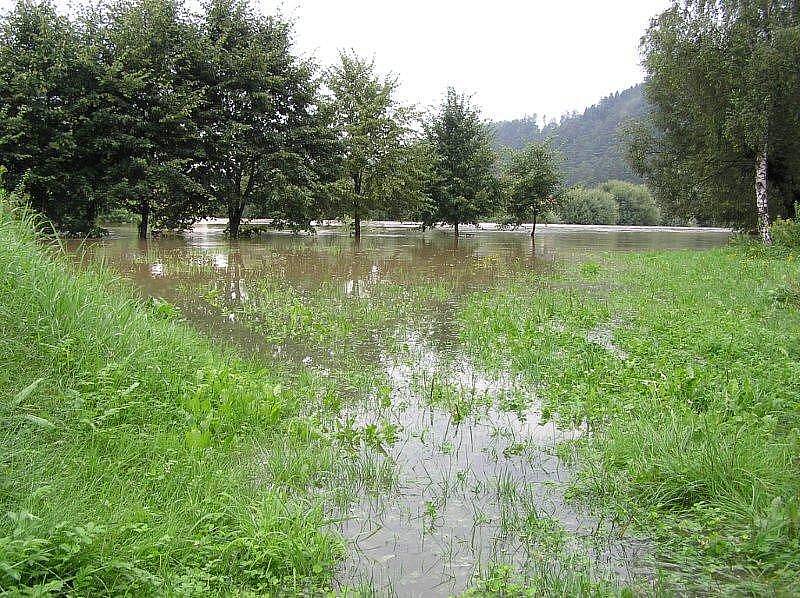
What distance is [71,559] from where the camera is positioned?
9.50 ft

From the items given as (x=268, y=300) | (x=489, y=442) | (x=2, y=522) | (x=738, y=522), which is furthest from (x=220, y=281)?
(x=738, y=522)

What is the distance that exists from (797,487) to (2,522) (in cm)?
474

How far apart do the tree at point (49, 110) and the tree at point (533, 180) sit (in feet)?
79.4

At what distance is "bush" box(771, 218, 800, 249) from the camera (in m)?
19.6

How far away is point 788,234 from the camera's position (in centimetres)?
1980

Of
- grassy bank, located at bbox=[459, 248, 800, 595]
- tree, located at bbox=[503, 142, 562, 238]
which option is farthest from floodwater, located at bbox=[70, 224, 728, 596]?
tree, located at bbox=[503, 142, 562, 238]

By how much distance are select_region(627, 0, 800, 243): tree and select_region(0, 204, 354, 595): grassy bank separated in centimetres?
2131

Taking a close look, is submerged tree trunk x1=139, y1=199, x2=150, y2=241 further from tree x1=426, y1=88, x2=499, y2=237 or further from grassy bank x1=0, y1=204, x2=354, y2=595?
grassy bank x1=0, y1=204, x2=354, y2=595

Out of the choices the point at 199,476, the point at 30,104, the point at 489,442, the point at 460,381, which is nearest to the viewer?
the point at 199,476

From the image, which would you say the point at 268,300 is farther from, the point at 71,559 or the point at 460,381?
the point at 71,559

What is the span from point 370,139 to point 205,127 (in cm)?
817

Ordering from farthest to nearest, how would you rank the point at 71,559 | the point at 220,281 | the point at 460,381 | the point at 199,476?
the point at 220,281 → the point at 460,381 → the point at 199,476 → the point at 71,559

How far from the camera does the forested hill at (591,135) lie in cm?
10969

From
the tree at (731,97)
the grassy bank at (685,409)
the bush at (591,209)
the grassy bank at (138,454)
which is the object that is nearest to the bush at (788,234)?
the tree at (731,97)
